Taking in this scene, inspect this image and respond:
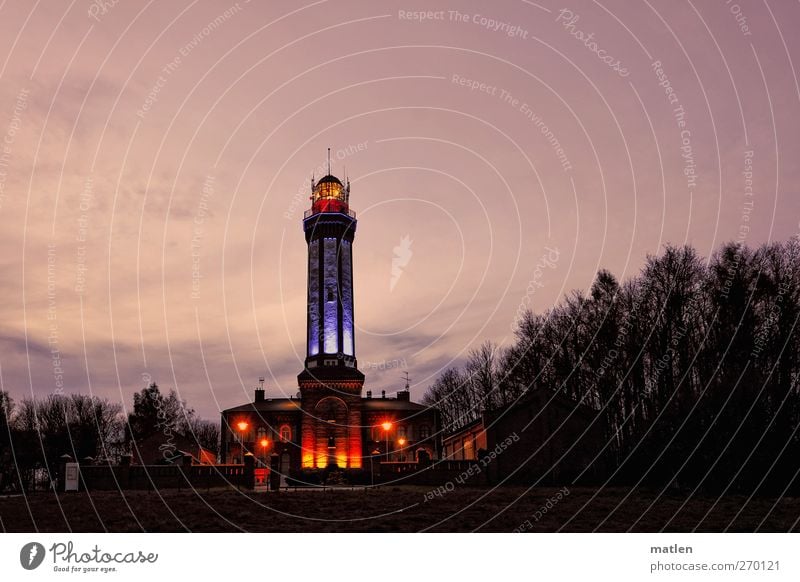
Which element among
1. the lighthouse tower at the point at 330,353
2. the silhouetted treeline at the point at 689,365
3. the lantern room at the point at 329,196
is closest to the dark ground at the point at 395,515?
the silhouetted treeline at the point at 689,365

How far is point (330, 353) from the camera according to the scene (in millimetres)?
60688

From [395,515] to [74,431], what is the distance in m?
65.0

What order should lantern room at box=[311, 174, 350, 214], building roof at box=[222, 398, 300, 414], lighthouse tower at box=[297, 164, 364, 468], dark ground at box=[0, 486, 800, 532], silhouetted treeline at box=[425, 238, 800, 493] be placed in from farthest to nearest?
building roof at box=[222, 398, 300, 414] → lantern room at box=[311, 174, 350, 214] → lighthouse tower at box=[297, 164, 364, 468] → silhouetted treeline at box=[425, 238, 800, 493] → dark ground at box=[0, 486, 800, 532]

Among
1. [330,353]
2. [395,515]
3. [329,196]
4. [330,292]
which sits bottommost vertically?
[395,515]

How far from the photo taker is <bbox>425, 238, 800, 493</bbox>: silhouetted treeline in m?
24.7

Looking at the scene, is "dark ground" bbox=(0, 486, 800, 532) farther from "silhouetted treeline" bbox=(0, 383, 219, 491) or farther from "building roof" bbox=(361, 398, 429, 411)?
"building roof" bbox=(361, 398, 429, 411)

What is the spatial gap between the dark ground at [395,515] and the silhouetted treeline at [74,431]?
651 inches

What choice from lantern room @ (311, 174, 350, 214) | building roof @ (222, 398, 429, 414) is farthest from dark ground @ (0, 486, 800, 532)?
building roof @ (222, 398, 429, 414)

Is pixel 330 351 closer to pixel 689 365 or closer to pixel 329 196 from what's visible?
pixel 329 196

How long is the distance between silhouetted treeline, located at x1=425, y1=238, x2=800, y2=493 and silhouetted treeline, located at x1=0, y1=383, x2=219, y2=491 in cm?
2593

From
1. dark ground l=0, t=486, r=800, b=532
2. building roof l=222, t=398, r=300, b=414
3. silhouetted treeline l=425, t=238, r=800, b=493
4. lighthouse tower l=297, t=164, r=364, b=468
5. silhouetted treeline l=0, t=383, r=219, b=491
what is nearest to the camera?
dark ground l=0, t=486, r=800, b=532

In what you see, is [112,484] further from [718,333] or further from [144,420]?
[144,420]

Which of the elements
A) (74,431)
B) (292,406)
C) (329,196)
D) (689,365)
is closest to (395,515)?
(689,365)

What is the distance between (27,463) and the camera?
5197 centimetres
